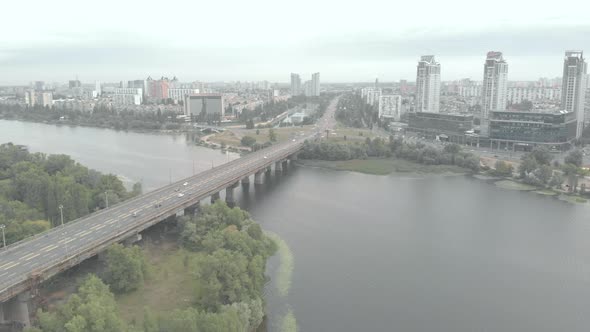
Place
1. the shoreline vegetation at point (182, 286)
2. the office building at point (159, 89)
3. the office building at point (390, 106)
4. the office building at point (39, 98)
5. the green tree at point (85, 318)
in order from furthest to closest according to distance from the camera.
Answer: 1. the office building at point (159, 89)
2. the office building at point (39, 98)
3. the office building at point (390, 106)
4. the shoreline vegetation at point (182, 286)
5. the green tree at point (85, 318)

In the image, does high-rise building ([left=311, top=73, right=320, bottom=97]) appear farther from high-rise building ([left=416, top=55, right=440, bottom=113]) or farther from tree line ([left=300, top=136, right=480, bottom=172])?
tree line ([left=300, top=136, right=480, bottom=172])

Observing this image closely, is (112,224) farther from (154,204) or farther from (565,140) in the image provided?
(565,140)

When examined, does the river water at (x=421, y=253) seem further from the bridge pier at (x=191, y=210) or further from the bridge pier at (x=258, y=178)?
the bridge pier at (x=191, y=210)

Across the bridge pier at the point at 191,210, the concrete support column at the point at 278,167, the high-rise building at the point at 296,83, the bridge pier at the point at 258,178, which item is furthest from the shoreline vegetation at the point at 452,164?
the high-rise building at the point at 296,83

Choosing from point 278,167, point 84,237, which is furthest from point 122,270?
point 278,167

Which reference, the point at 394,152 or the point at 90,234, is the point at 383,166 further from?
the point at 90,234

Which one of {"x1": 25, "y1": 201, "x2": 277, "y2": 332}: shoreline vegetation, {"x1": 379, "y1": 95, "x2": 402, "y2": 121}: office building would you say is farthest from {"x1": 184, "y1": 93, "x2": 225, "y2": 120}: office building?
{"x1": 25, "y1": 201, "x2": 277, "y2": 332}: shoreline vegetation
